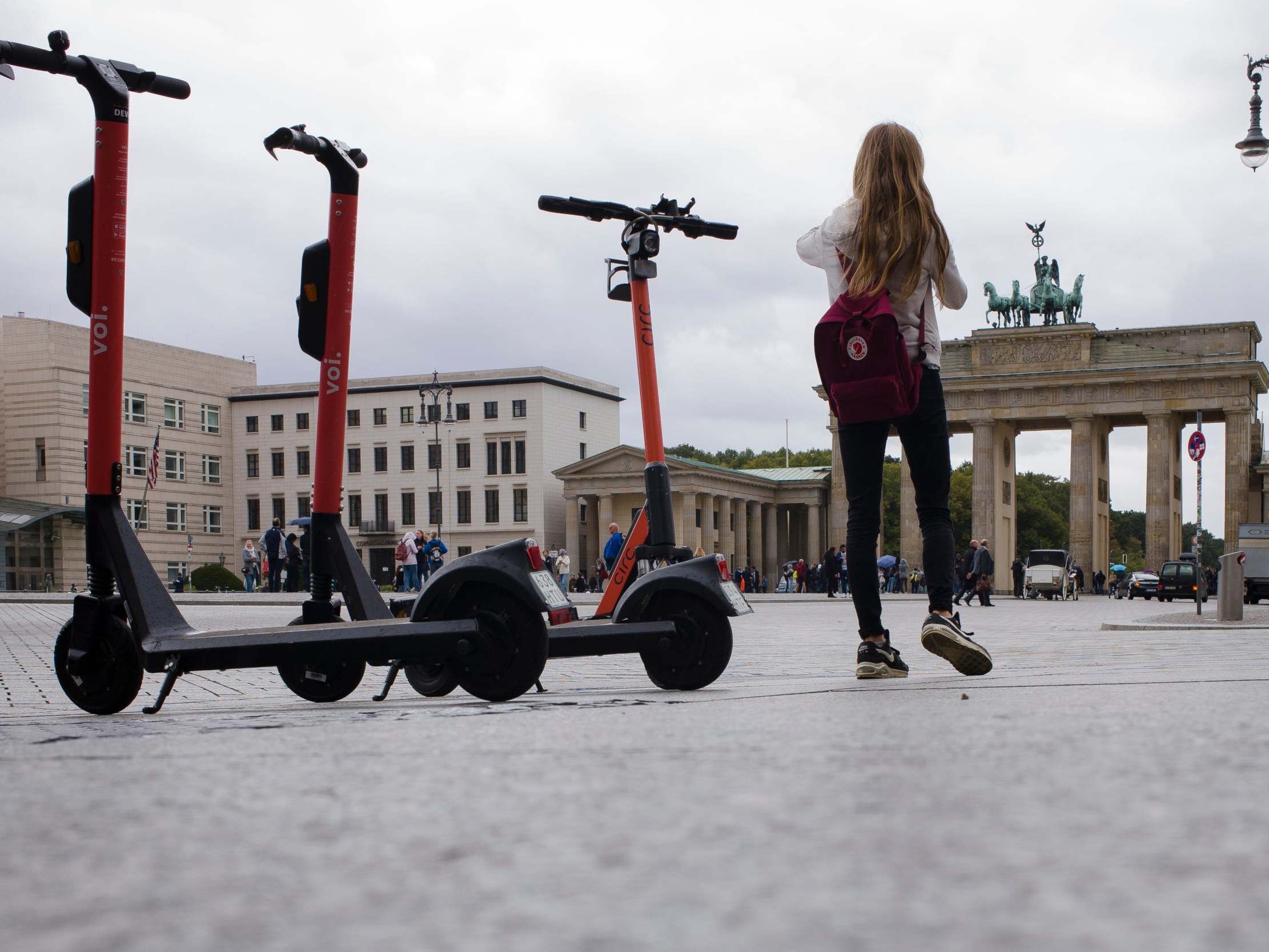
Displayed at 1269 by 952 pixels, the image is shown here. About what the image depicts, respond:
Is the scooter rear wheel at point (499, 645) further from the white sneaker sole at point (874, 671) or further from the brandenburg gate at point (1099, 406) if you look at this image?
the brandenburg gate at point (1099, 406)

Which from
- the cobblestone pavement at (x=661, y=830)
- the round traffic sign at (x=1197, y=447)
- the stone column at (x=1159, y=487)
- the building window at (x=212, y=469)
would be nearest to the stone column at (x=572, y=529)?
the building window at (x=212, y=469)

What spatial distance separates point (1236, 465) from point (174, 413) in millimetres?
61509

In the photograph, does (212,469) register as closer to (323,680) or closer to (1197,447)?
A: (1197,447)

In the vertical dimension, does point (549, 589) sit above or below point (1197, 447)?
below

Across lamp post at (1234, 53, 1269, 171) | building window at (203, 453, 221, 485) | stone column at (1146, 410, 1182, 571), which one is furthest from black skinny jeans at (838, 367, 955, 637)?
building window at (203, 453, 221, 485)

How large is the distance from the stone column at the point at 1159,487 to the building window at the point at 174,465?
5739 cm

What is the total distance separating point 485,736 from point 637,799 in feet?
3.83

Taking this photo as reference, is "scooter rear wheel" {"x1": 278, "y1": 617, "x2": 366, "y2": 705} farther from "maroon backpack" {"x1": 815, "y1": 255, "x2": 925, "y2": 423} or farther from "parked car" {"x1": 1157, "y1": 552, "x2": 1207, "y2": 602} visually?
"parked car" {"x1": 1157, "y1": 552, "x2": 1207, "y2": 602}

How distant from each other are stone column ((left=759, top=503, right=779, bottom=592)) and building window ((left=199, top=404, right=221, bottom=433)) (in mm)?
37582

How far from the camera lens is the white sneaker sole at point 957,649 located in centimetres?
555

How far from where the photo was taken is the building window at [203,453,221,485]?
321ft

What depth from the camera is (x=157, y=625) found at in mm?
4902

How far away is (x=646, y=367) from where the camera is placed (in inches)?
307

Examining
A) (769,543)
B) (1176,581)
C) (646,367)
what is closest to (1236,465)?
(1176,581)
